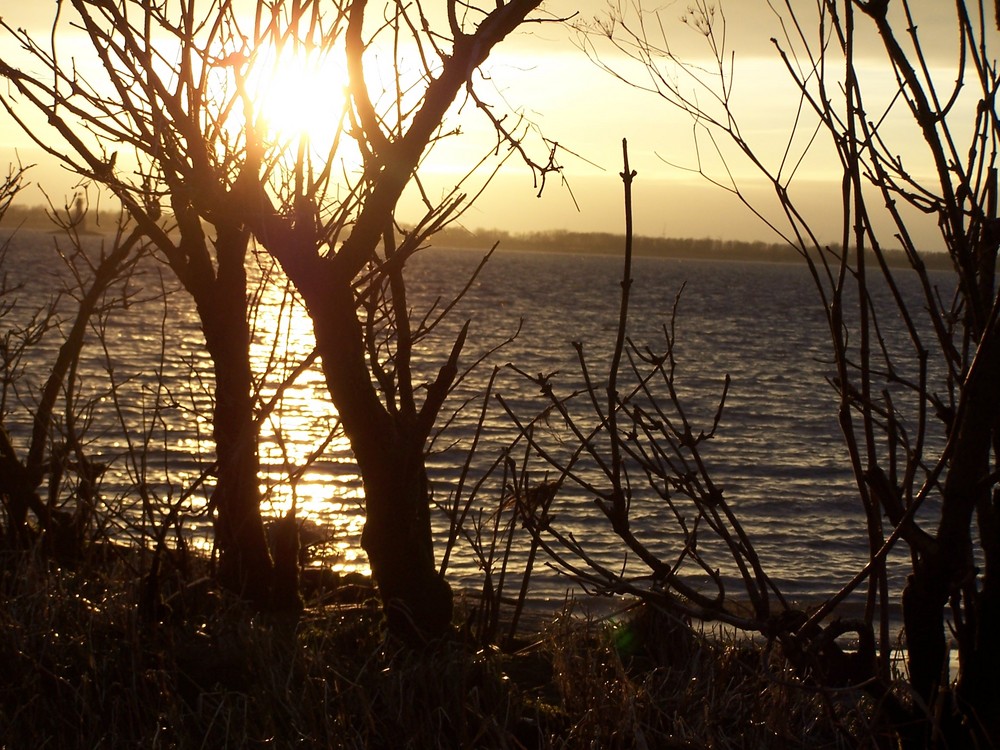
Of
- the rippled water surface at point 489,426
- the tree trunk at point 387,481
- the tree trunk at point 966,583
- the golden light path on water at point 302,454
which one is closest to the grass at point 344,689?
the tree trunk at point 387,481

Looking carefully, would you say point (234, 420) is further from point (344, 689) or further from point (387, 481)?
point (344, 689)

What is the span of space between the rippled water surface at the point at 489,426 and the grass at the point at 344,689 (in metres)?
0.59

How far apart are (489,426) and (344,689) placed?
63.3 feet

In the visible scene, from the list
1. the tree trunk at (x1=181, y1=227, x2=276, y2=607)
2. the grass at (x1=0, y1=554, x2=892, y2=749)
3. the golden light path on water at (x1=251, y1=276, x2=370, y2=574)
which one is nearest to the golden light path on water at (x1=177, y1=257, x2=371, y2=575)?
the golden light path on water at (x1=251, y1=276, x2=370, y2=574)

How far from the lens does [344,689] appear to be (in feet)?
12.6

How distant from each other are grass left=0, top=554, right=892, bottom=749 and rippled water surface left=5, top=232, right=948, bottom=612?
59 centimetres

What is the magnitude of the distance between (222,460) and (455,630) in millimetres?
1264

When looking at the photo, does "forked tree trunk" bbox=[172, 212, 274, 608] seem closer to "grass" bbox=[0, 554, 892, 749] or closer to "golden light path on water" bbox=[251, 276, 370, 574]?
"golden light path on water" bbox=[251, 276, 370, 574]

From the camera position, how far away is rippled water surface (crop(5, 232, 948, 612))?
6281 millimetres

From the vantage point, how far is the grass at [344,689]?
3.46 meters

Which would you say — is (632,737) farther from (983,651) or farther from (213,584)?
(213,584)

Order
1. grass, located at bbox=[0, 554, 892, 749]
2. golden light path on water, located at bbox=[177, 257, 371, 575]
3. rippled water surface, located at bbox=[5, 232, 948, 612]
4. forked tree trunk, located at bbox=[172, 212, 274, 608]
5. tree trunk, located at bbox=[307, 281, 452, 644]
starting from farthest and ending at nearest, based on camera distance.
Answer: rippled water surface, located at bbox=[5, 232, 948, 612]
golden light path on water, located at bbox=[177, 257, 371, 575]
forked tree trunk, located at bbox=[172, 212, 274, 608]
tree trunk, located at bbox=[307, 281, 452, 644]
grass, located at bbox=[0, 554, 892, 749]

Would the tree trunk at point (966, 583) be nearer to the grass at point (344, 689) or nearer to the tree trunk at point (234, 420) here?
the grass at point (344, 689)

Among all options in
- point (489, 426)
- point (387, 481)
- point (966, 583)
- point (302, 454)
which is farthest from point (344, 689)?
point (489, 426)
